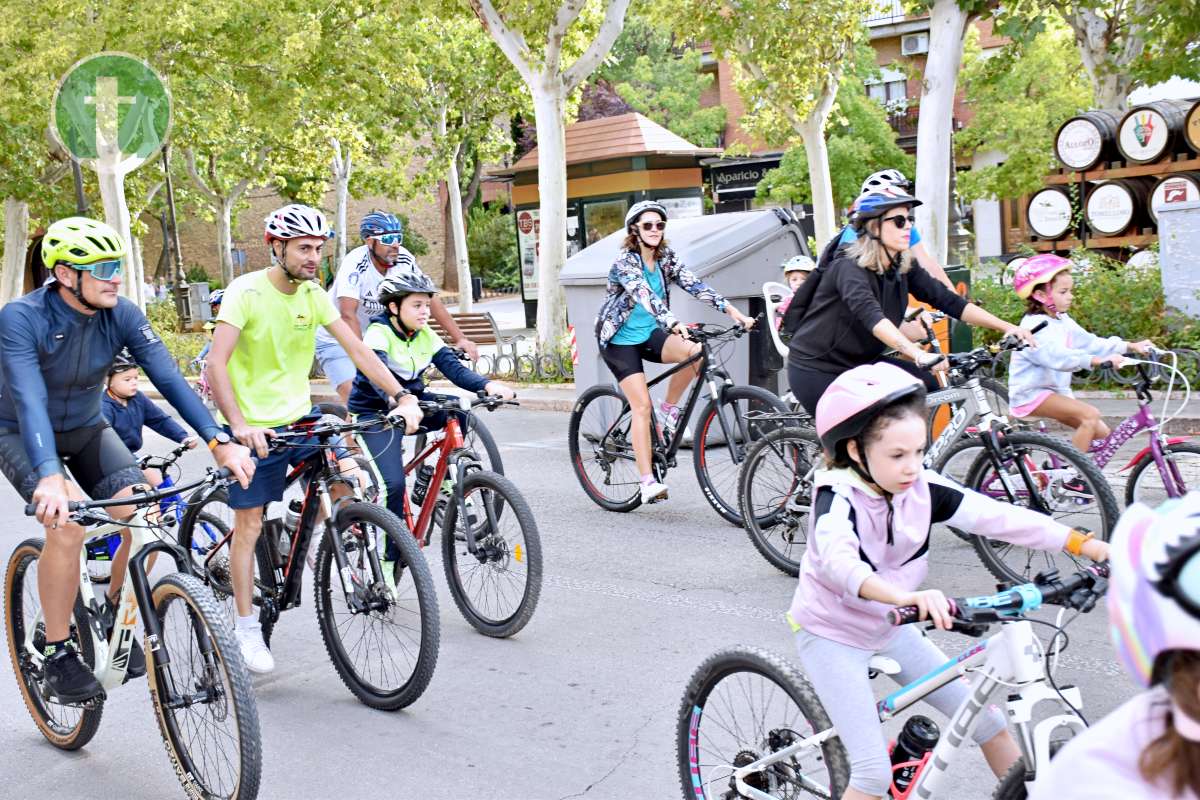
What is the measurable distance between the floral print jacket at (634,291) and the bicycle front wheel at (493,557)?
211cm

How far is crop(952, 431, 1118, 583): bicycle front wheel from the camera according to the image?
5664 millimetres

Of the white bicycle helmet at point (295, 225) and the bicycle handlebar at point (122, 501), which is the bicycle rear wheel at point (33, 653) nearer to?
the bicycle handlebar at point (122, 501)

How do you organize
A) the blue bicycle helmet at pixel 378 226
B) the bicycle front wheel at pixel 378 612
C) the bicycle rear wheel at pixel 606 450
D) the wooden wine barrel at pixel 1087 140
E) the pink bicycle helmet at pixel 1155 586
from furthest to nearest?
the wooden wine barrel at pixel 1087 140, the bicycle rear wheel at pixel 606 450, the blue bicycle helmet at pixel 378 226, the bicycle front wheel at pixel 378 612, the pink bicycle helmet at pixel 1155 586

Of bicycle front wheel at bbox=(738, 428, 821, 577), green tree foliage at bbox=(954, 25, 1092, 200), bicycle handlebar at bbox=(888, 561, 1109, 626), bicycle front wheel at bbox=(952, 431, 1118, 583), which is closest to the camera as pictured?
bicycle handlebar at bbox=(888, 561, 1109, 626)

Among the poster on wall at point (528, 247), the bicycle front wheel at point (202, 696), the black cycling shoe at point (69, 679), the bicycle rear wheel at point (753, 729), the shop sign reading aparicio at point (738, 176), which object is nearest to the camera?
the bicycle rear wheel at point (753, 729)

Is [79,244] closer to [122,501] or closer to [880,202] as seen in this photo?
[122,501]

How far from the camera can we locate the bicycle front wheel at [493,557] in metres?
5.78

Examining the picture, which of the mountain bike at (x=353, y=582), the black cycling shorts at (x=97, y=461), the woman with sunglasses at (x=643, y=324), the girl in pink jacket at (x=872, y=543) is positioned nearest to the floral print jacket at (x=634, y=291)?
the woman with sunglasses at (x=643, y=324)

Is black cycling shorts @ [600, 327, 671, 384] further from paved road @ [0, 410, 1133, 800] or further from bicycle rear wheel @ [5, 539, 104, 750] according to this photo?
Answer: bicycle rear wheel @ [5, 539, 104, 750]

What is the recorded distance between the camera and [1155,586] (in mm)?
1480

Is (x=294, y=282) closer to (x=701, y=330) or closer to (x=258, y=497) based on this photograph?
(x=258, y=497)

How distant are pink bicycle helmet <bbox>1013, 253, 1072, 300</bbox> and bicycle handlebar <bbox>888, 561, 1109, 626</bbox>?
4003mm

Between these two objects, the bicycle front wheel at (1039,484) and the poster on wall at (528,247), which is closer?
the bicycle front wheel at (1039,484)

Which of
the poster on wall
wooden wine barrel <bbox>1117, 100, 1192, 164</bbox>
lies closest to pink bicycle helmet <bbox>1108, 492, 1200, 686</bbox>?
wooden wine barrel <bbox>1117, 100, 1192, 164</bbox>
